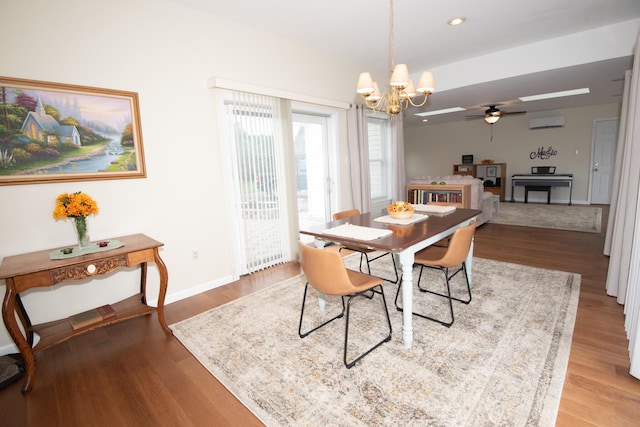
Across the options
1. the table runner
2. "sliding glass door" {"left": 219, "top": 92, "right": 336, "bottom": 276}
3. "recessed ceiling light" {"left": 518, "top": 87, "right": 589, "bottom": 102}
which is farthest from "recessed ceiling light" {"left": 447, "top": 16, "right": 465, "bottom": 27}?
"recessed ceiling light" {"left": 518, "top": 87, "right": 589, "bottom": 102}

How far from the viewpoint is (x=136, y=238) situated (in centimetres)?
248

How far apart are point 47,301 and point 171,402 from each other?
1.45 metres

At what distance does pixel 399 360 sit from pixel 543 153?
29.6 feet

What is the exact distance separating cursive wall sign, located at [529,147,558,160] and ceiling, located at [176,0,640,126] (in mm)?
3665

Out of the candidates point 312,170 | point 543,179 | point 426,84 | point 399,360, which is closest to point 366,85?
point 426,84

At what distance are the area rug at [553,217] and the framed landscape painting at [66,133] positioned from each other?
6334mm

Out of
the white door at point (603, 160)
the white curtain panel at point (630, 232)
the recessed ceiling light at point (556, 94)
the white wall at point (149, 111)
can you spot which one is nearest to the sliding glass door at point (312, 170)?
the white wall at point (149, 111)

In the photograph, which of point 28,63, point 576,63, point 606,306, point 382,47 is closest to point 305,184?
point 382,47

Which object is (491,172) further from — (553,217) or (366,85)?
(366,85)

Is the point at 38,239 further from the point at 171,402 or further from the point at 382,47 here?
the point at 382,47

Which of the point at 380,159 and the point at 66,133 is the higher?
the point at 66,133

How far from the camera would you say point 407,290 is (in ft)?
6.55

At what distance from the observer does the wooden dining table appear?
1941 millimetres

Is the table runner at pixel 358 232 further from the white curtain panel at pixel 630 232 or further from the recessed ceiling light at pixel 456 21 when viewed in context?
the recessed ceiling light at pixel 456 21
